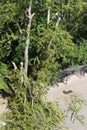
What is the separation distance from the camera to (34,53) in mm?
8336

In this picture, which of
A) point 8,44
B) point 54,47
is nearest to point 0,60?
point 8,44

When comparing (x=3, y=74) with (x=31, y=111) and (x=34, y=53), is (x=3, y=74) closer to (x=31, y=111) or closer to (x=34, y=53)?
(x=34, y=53)

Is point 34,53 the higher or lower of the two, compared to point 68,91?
higher

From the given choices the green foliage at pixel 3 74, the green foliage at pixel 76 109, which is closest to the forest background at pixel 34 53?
the green foliage at pixel 3 74

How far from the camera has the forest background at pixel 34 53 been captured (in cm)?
732

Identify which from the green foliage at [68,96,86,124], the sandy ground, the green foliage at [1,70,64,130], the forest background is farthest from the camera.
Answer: the sandy ground

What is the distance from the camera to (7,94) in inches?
332

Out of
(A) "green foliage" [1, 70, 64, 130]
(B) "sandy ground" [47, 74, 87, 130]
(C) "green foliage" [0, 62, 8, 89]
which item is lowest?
(B) "sandy ground" [47, 74, 87, 130]

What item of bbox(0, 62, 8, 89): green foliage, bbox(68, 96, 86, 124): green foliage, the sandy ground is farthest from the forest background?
the sandy ground

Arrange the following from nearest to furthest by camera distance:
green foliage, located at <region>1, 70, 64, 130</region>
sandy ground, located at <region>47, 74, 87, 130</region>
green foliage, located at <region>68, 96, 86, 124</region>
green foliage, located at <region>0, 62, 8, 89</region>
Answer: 1. green foliage, located at <region>1, 70, 64, 130</region>
2. green foliage, located at <region>68, 96, 86, 124</region>
3. green foliage, located at <region>0, 62, 8, 89</region>
4. sandy ground, located at <region>47, 74, 87, 130</region>

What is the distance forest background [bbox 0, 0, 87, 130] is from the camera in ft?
24.0

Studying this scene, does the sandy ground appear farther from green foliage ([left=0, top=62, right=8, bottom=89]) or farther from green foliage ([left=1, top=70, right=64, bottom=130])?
Result: green foliage ([left=0, top=62, right=8, bottom=89])

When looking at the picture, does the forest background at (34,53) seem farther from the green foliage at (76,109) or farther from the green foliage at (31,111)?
the green foliage at (76,109)

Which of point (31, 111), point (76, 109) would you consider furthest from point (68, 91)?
point (31, 111)
